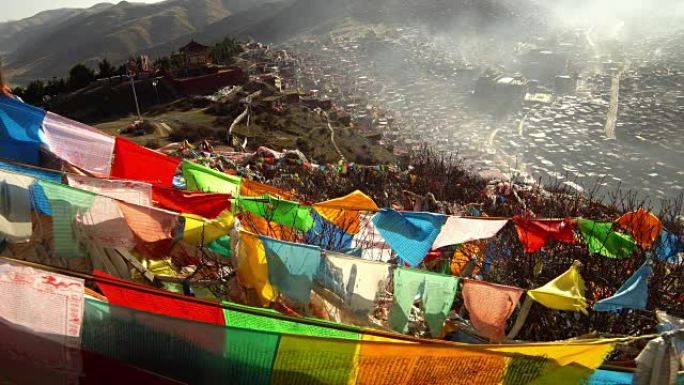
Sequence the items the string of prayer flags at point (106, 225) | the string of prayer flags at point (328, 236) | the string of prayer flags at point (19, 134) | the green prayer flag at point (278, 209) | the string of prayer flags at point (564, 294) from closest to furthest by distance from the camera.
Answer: the string of prayer flags at point (564, 294)
the string of prayer flags at point (106, 225)
the green prayer flag at point (278, 209)
the string of prayer flags at point (19, 134)
the string of prayer flags at point (328, 236)

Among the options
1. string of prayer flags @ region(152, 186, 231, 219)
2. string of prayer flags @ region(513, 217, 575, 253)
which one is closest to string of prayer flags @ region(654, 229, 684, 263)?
string of prayer flags @ region(513, 217, 575, 253)

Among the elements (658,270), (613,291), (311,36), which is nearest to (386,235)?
(613,291)

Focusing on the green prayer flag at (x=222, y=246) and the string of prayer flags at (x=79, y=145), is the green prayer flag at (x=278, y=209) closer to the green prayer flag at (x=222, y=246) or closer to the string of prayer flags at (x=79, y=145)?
the green prayer flag at (x=222, y=246)

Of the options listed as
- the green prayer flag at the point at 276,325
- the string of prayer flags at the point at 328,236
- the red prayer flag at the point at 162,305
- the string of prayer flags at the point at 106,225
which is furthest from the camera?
the string of prayer flags at the point at 328,236

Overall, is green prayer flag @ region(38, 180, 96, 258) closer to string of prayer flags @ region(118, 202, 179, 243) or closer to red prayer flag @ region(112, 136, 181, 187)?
string of prayer flags @ region(118, 202, 179, 243)

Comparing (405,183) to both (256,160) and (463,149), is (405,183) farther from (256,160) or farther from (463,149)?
(463,149)

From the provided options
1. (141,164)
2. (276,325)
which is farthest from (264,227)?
(276,325)

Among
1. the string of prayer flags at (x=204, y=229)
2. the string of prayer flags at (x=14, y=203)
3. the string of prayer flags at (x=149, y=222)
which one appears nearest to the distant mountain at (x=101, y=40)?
the string of prayer flags at (x=14, y=203)
